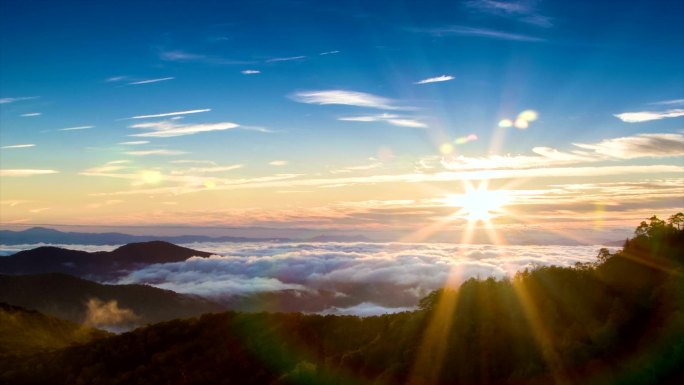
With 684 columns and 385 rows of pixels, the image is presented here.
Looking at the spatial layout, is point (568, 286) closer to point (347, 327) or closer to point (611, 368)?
point (611, 368)

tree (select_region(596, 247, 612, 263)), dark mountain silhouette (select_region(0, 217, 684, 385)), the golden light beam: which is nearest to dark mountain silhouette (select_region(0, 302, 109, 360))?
dark mountain silhouette (select_region(0, 217, 684, 385))

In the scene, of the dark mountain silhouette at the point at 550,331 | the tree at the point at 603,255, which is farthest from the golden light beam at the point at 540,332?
the tree at the point at 603,255

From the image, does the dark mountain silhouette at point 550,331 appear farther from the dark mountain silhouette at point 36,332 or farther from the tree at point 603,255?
the dark mountain silhouette at point 36,332

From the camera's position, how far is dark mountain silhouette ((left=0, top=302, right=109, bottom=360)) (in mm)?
129250

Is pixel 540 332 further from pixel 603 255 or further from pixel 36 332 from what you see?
pixel 36 332

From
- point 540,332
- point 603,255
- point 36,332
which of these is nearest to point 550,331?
point 540,332

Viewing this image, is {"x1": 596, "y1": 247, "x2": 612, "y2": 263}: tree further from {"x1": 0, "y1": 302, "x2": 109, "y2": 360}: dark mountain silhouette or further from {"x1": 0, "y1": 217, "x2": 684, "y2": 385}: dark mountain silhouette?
{"x1": 0, "y1": 302, "x2": 109, "y2": 360}: dark mountain silhouette

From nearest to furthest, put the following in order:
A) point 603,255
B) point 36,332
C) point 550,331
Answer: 1. point 550,331
2. point 603,255
3. point 36,332

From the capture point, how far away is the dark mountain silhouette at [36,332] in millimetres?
129250

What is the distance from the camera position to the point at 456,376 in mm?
34750

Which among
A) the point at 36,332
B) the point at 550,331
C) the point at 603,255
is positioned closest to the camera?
the point at 550,331

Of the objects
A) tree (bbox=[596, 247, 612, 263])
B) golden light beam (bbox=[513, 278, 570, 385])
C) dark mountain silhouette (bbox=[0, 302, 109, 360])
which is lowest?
dark mountain silhouette (bbox=[0, 302, 109, 360])

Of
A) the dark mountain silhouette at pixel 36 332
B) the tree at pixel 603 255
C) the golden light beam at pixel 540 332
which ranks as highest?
the tree at pixel 603 255

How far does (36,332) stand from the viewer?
468 ft
